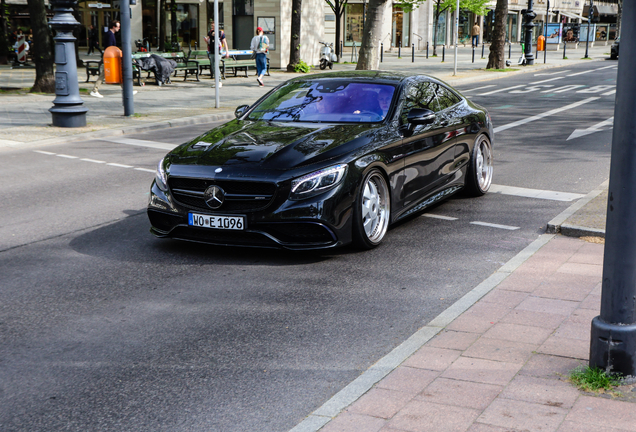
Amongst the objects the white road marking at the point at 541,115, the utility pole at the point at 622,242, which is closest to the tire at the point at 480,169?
the utility pole at the point at 622,242

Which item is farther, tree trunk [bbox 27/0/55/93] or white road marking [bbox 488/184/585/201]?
tree trunk [bbox 27/0/55/93]

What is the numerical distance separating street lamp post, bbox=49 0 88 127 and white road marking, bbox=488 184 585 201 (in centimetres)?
926

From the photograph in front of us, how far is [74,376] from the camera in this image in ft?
13.9

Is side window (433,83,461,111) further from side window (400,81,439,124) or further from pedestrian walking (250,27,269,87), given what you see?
pedestrian walking (250,27,269,87)

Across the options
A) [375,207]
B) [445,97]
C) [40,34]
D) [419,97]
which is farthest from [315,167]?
[40,34]

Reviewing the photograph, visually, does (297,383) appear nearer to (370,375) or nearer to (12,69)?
(370,375)

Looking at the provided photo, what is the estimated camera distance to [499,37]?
116 feet

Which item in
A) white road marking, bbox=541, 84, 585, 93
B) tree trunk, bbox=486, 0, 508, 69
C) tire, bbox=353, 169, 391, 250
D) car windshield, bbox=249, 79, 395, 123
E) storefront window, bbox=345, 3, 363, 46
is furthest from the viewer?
storefront window, bbox=345, 3, 363, 46

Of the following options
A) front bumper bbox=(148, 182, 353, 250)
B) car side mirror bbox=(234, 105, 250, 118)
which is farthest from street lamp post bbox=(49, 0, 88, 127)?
front bumper bbox=(148, 182, 353, 250)

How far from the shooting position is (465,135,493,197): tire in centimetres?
880

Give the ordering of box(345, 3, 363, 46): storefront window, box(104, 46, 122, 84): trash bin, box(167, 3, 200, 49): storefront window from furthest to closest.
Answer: box(345, 3, 363, 46): storefront window
box(167, 3, 200, 49): storefront window
box(104, 46, 122, 84): trash bin

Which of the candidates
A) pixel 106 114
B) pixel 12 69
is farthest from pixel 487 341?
pixel 12 69

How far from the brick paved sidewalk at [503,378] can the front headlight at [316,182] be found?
1567 mm

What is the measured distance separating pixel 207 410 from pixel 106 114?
14844mm
